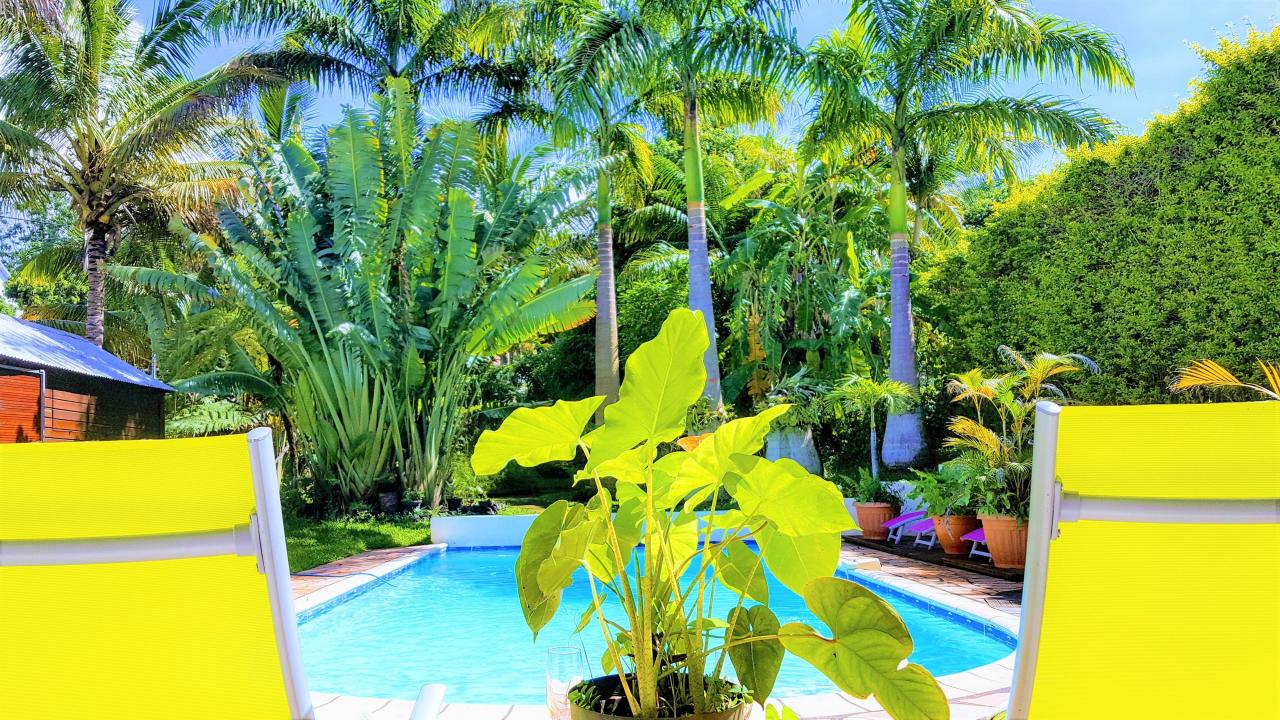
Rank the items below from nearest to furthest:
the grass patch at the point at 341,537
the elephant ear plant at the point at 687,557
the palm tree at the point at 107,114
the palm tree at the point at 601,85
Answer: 1. the elephant ear plant at the point at 687,557
2. the grass patch at the point at 341,537
3. the palm tree at the point at 601,85
4. the palm tree at the point at 107,114

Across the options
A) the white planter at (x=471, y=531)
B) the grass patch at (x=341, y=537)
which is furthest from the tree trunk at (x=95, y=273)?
the white planter at (x=471, y=531)

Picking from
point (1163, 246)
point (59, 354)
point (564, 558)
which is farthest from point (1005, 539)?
point (59, 354)

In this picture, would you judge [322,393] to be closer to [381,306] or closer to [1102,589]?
[381,306]

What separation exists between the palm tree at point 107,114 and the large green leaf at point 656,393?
14.7 metres

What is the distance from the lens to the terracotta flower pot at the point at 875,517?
28.8 ft

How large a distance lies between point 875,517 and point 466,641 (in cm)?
465

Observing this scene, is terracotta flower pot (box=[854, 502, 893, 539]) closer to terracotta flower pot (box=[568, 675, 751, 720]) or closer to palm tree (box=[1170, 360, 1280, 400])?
palm tree (box=[1170, 360, 1280, 400])

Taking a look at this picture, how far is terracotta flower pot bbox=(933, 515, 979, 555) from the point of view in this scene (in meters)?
7.10

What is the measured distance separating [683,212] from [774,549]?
52.0 feet

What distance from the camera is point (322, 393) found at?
444 inches

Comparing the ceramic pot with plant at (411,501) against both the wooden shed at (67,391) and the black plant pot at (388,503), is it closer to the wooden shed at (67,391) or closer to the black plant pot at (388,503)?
the black plant pot at (388,503)

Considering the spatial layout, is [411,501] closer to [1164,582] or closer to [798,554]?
[798,554]

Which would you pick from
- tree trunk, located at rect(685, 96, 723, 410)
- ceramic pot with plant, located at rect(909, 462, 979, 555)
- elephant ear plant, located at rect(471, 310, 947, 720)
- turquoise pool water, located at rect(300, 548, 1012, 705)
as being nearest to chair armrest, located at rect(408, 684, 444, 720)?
elephant ear plant, located at rect(471, 310, 947, 720)

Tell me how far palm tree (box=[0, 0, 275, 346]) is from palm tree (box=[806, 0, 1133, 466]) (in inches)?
366
